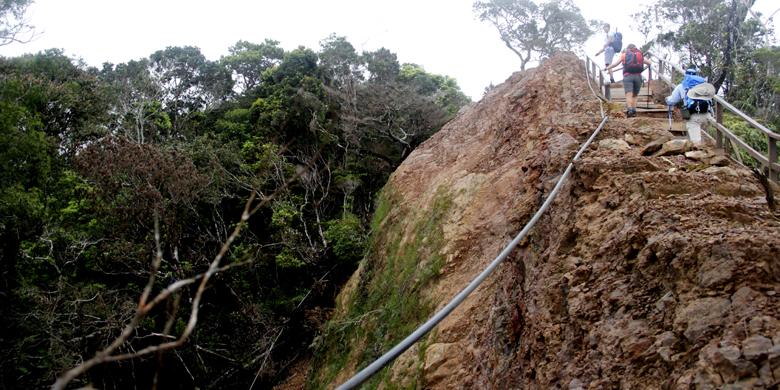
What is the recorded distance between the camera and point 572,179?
5238 mm

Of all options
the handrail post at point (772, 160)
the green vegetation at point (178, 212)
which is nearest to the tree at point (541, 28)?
the green vegetation at point (178, 212)

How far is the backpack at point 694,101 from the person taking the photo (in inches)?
261

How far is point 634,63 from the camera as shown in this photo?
8.74 metres

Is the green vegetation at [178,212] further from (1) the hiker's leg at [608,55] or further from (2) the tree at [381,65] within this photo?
(1) the hiker's leg at [608,55]

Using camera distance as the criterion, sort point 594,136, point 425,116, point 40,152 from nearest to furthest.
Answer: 1. point 594,136
2. point 40,152
3. point 425,116

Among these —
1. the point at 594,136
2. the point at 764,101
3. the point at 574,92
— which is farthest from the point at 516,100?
the point at 764,101

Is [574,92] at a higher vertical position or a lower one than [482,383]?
higher

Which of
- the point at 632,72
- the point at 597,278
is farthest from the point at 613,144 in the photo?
the point at 632,72

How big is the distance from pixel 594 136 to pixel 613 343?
3413mm

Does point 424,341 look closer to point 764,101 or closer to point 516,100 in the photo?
point 516,100

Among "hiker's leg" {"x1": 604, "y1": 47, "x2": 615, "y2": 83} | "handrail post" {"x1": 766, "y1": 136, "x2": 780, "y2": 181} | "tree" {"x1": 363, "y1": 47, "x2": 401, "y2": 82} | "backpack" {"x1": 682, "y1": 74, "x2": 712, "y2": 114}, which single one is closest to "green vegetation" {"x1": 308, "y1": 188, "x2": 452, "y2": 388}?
"backpack" {"x1": 682, "y1": 74, "x2": 712, "y2": 114}

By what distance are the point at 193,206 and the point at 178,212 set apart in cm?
80

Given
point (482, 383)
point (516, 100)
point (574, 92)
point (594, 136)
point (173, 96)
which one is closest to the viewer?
point (482, 383)

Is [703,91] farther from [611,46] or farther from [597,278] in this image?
[611,46]
